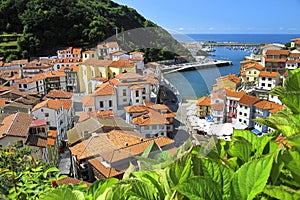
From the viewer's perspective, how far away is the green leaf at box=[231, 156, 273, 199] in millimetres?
381

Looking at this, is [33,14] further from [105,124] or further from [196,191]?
[196,191]

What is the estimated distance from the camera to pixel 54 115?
28.2ft

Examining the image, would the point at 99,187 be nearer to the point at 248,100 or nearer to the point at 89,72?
the point at 248,100

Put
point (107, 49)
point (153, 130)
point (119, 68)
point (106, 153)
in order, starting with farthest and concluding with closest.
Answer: point (107, 49), point (119, 68), point (153, 130), point (106, 153)

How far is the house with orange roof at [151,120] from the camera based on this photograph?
8.78 m

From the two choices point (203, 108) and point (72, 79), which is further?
point (72, 79)

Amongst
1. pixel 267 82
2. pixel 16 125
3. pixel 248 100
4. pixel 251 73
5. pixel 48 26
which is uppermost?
pixel 48 26

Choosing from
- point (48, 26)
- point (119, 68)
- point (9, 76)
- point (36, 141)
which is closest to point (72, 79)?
point (9, 76)

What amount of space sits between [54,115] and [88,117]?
101cm

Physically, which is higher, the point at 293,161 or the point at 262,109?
the point at 293,161

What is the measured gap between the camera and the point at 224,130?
27.7 ft

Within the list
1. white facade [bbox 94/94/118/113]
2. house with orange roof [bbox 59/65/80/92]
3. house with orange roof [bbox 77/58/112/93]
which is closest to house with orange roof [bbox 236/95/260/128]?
white facade [bbox 94/94/118/113]

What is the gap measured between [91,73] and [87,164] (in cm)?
924

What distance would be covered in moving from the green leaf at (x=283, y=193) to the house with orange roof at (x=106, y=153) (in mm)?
4545
